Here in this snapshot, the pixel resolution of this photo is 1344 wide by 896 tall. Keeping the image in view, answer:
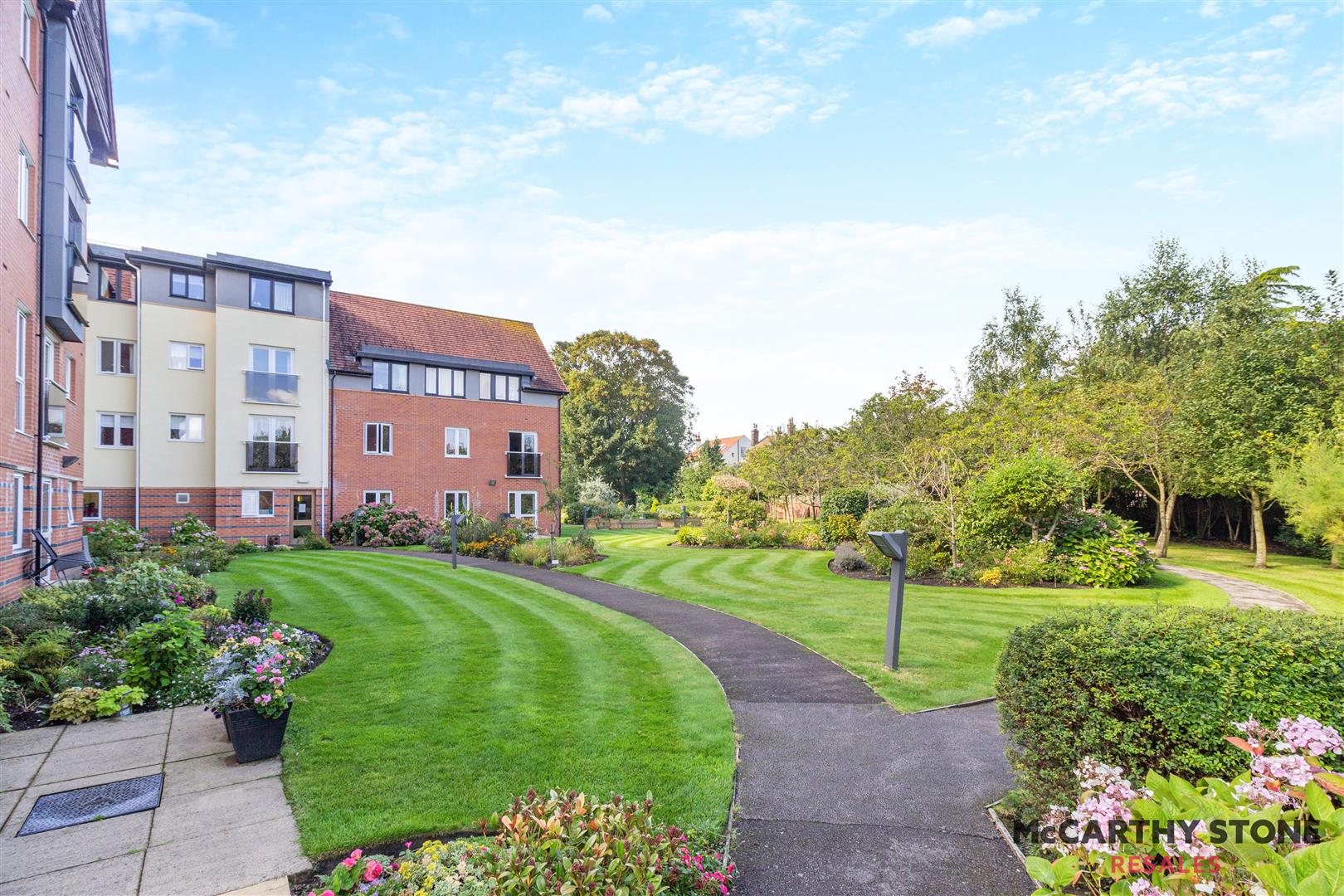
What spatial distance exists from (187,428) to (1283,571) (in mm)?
35493

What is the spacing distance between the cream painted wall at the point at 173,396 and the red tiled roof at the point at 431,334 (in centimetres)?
423

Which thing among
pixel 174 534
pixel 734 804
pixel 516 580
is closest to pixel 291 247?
pixel 174 534

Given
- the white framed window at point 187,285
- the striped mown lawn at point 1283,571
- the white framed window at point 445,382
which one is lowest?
A: the striped mown lawn at point 1283,571

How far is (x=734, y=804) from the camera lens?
419cm

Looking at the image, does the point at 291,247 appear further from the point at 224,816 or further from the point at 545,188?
the point at 224,816

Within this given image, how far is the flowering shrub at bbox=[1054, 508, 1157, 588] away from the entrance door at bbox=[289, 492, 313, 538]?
24649 mm

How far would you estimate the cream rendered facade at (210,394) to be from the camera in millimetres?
20469

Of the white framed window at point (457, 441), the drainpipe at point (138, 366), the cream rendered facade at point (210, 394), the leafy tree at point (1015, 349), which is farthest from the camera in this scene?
the leafy tree at point (1015, 349)

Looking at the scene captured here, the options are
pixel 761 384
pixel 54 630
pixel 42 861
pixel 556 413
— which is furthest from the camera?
pixel 761 384

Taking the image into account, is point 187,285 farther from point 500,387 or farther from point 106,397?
point 500,387

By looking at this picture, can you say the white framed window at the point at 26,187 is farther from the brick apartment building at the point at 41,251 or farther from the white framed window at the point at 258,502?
the white framed window at the point at 258,502

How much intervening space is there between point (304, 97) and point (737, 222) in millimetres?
9522

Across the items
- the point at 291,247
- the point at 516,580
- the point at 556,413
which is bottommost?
the point at 516,580

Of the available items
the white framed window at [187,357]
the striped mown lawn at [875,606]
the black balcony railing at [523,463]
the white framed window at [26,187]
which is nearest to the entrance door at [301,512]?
the white framed window at [187,357]
